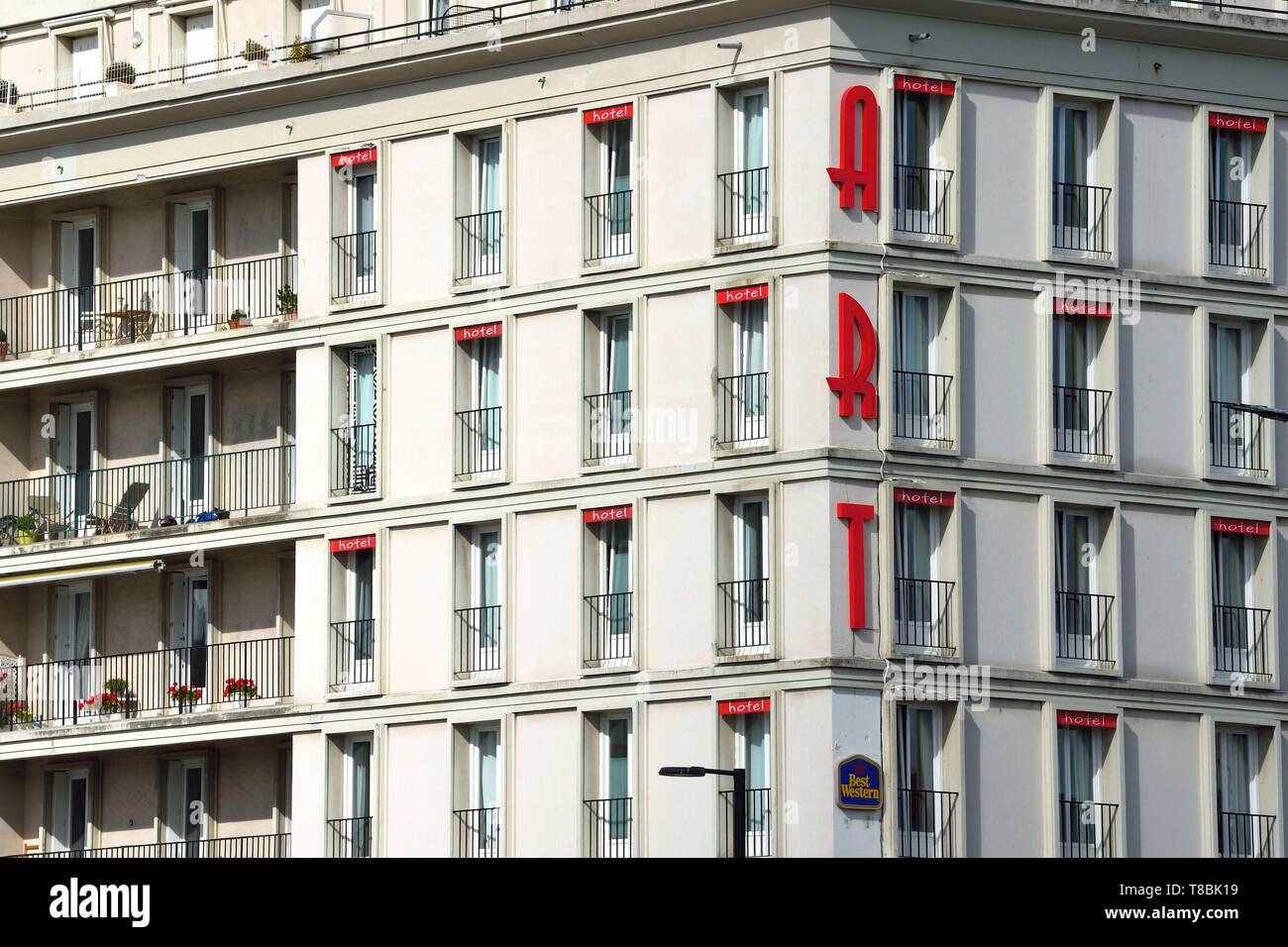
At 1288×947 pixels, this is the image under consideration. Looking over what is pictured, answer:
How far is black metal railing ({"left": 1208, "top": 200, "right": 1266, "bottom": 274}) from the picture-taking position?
169 ft

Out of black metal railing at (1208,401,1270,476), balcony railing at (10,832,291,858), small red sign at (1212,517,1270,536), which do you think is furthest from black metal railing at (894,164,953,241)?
balcony railing at (10,832,291,858)

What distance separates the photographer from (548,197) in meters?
51.1

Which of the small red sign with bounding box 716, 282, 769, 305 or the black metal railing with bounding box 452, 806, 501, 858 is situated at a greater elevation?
the small red sign with bounding box 716, 282, 769, 305

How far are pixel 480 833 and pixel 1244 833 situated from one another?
521 inches

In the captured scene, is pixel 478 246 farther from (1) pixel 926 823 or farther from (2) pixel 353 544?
(1) pixel 926 823

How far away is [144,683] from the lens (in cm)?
5519

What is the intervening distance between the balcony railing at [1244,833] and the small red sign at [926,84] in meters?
13.3

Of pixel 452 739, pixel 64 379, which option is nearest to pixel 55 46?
pixel 64 379

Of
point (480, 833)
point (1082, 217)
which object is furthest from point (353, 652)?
point (1082, 217)

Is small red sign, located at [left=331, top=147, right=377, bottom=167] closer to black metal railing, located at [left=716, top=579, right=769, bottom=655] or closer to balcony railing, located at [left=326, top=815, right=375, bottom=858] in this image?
black metal railing, located at [left=716, top=579, right=769, bottom=655]

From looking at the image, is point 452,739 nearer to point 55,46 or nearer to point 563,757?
point 563,757

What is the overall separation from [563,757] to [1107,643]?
9.55 m

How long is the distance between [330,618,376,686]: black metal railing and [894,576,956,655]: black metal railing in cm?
1000

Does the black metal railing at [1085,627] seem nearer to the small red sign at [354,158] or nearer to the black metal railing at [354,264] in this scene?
the black metal railing at [354,264]
